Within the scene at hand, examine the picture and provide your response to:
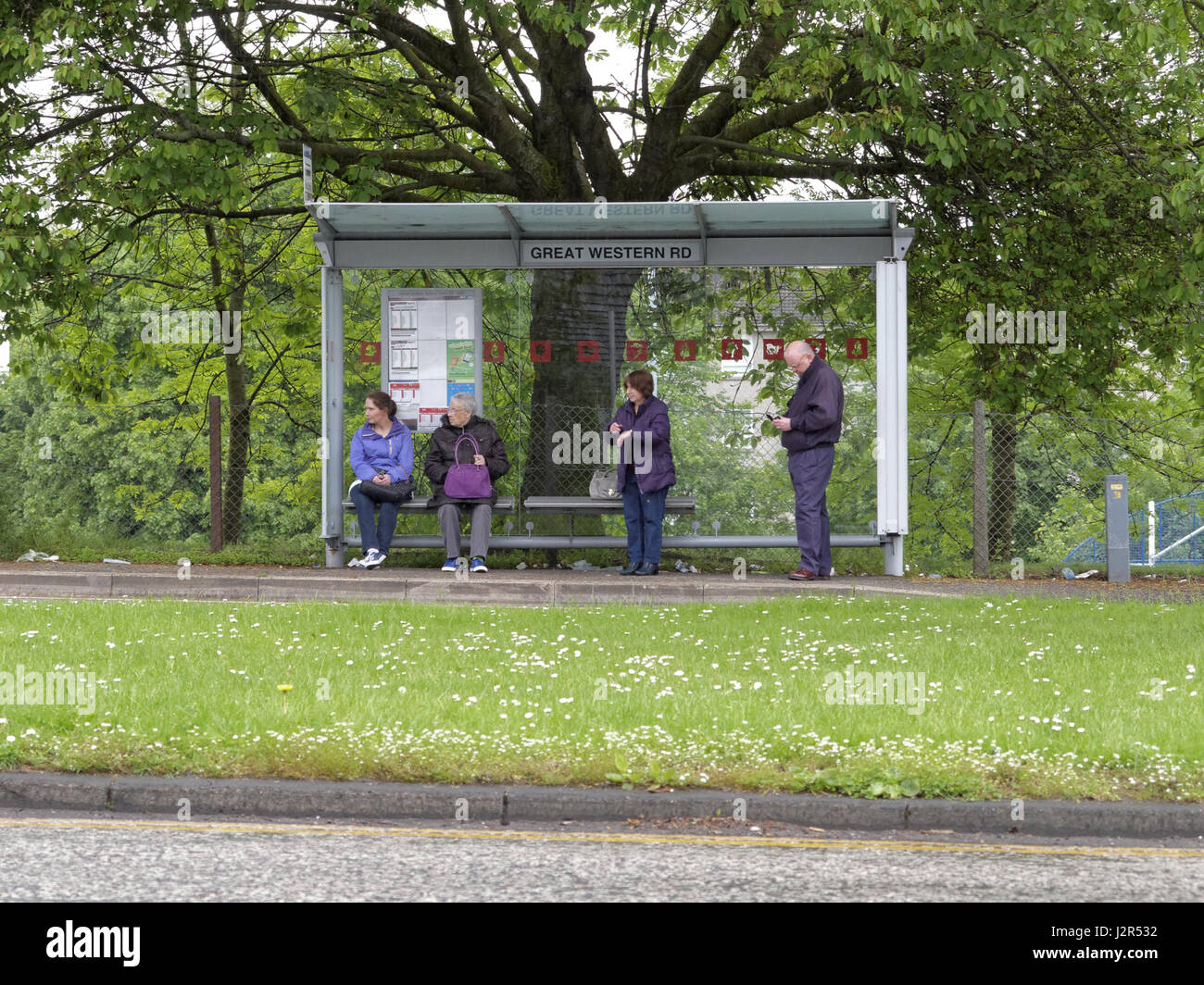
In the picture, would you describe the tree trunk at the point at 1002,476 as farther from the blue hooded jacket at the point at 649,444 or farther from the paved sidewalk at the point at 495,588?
the blue hooded jacket at the point at 649,444

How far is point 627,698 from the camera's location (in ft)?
24.0

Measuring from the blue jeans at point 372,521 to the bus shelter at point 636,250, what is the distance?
0.40 m

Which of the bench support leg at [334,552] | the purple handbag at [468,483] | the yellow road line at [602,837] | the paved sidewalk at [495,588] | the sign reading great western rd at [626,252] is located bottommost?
the yellow road line at [602,837]

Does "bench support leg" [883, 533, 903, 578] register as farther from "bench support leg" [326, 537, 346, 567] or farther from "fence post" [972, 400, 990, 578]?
"bench support leg" [326, 537, 346, 567]

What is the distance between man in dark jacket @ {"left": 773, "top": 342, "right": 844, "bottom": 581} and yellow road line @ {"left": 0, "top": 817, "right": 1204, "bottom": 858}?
7.38 meters

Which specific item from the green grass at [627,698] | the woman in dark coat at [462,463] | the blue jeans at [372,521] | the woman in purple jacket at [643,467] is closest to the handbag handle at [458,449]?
the woman in dark coat at [462,463]

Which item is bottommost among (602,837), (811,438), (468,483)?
(602,837)

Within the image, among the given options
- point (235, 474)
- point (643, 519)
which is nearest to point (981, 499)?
point (643, 519)

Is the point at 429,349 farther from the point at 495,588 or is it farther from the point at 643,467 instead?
the point at 495,588

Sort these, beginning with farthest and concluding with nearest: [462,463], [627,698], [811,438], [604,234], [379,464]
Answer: [604,234] < [379,464] < [462,463] < [811,438] < [627,698]

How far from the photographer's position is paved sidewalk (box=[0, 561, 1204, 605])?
482 inches

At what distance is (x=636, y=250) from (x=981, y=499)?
4.33m

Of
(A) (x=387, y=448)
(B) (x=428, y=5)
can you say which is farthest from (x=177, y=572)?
(B) (x=428, y=5)

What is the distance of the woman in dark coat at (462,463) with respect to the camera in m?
13.6
